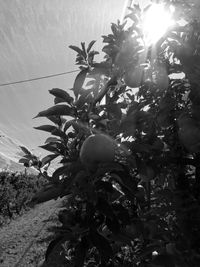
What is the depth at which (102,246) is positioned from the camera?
0.71 metres

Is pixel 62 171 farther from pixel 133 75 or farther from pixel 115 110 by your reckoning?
pixel 133 75

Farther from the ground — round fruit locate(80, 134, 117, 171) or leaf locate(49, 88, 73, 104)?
leaf locate(49, 88, 73, 104)

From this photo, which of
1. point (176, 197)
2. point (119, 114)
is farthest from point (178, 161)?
point (119, 114)

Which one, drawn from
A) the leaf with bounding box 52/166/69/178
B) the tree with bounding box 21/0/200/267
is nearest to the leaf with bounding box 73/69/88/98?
the tree with bounding box 21/0/200/267

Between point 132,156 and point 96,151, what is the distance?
12 centimetres

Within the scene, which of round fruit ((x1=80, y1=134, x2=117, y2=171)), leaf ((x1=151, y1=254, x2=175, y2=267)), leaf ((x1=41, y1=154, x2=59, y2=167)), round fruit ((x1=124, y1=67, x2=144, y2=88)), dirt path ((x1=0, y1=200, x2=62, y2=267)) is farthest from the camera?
dirt path ((x1=0, y1=200, x2=62, y2=267))

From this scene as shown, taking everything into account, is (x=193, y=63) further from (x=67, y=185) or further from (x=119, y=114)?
(x=67, y=185)

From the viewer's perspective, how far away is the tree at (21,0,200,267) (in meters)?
0.75

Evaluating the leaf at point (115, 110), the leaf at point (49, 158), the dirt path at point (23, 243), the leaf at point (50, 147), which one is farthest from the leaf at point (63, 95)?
the dirt path at point (23, 243)

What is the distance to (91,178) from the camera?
692 mm

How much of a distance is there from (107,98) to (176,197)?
418mm

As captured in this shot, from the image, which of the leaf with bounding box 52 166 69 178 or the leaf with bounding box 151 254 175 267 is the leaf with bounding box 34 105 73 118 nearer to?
the leaf with bounding box 52 166 69 178

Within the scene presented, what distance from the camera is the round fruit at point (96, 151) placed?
26.6 inches

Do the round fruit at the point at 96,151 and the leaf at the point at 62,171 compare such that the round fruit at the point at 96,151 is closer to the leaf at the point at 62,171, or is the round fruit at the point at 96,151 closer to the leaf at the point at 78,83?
the leaf at the point at 62,171
